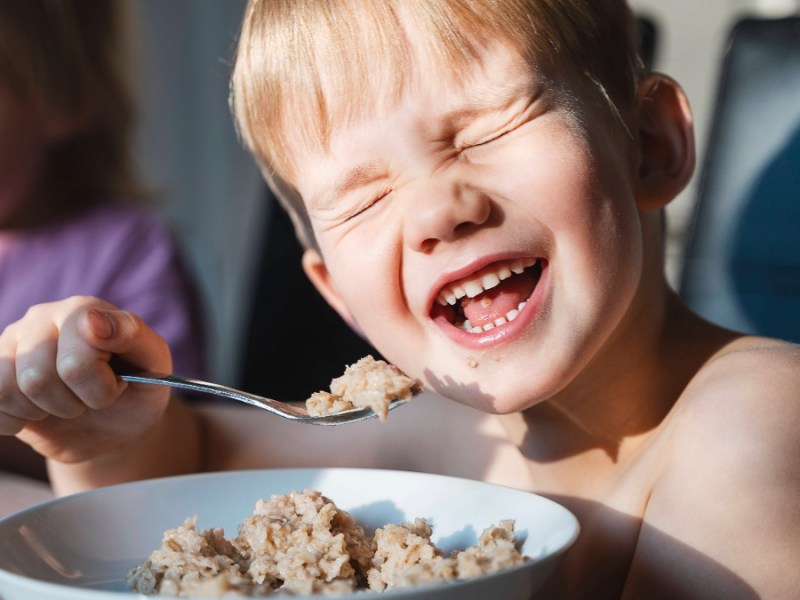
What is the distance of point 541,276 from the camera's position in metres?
0.87

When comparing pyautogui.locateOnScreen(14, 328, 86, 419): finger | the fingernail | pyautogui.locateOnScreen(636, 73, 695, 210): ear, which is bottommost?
pyautogui.locateOnScreen(14, 328, 86, 419): finger

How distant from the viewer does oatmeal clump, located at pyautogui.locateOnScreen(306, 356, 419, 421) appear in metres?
0.81

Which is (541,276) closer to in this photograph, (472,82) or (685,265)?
(472,82)

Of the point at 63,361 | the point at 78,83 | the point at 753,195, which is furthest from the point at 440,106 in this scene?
the point at 78,83

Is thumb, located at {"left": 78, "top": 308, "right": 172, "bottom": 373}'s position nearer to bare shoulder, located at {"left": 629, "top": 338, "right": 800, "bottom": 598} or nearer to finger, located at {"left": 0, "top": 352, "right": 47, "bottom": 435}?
finger, located at {"left": 0, "top": 352, "right": 47, "bottom": 435}

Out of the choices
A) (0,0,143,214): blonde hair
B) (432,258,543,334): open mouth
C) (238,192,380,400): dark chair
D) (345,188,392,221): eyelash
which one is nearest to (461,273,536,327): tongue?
(432,258,543,334): open mouth

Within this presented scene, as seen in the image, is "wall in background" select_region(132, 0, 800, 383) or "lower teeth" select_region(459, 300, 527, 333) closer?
"lower teeth" select_region(459, 300, 527, 333)

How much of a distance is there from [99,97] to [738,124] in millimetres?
1326

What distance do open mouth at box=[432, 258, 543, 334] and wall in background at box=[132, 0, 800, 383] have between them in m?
2.47

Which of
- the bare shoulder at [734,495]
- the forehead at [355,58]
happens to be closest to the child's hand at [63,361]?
the forehead at [355,58]

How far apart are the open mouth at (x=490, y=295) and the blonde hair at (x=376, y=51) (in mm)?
165

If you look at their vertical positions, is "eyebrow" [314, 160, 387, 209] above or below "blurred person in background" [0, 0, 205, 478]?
above

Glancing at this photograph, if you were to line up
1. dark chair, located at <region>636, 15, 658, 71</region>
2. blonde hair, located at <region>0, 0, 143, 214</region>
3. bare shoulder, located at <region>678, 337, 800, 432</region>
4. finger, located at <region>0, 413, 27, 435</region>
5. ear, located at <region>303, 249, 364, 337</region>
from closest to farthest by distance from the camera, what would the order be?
1. bare shoulder, located at <region>678, 337, 800, 432</region>
2. finger, located at <region>0, 413, 27, 435</region>
3. ear, located at <region>303, 249, 364, 337</region>
4. dark chair, located at <region>636, 15, 658, 71</region>
5. blonde hair, located at <region>0, 0, 143, 214</region>

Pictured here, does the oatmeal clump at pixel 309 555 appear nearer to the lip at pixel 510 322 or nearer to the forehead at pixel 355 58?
the lip at pixel 510 322
